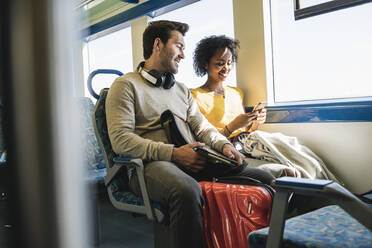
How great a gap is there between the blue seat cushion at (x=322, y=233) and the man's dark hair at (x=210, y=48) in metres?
1.66

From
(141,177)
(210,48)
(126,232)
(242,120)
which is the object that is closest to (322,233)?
(141,177)

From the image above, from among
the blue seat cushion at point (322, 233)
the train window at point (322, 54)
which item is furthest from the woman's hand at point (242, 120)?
the blue seat cushion at point (322, 233)

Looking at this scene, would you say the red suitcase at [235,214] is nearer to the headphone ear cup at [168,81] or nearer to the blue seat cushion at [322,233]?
the blue seat cushion at [322,233]

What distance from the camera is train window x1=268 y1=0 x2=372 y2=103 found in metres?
2.14

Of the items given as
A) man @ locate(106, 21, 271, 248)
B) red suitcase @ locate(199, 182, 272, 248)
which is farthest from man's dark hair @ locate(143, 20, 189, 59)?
red suitcase @ locate(199, 182, 272, 248)

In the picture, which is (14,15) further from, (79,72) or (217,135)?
Answer: (217,135)

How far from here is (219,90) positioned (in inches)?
97.5

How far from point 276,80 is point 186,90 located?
0.86m

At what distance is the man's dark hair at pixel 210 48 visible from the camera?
251 centimetres

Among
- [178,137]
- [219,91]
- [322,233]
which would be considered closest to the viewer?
[322,233]

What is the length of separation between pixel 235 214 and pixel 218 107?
1159 millimetres

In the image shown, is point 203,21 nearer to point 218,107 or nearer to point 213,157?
point 218,107

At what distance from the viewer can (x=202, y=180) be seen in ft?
5.82

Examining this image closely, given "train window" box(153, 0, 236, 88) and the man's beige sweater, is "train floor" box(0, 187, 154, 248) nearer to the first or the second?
the man's beige sweater
